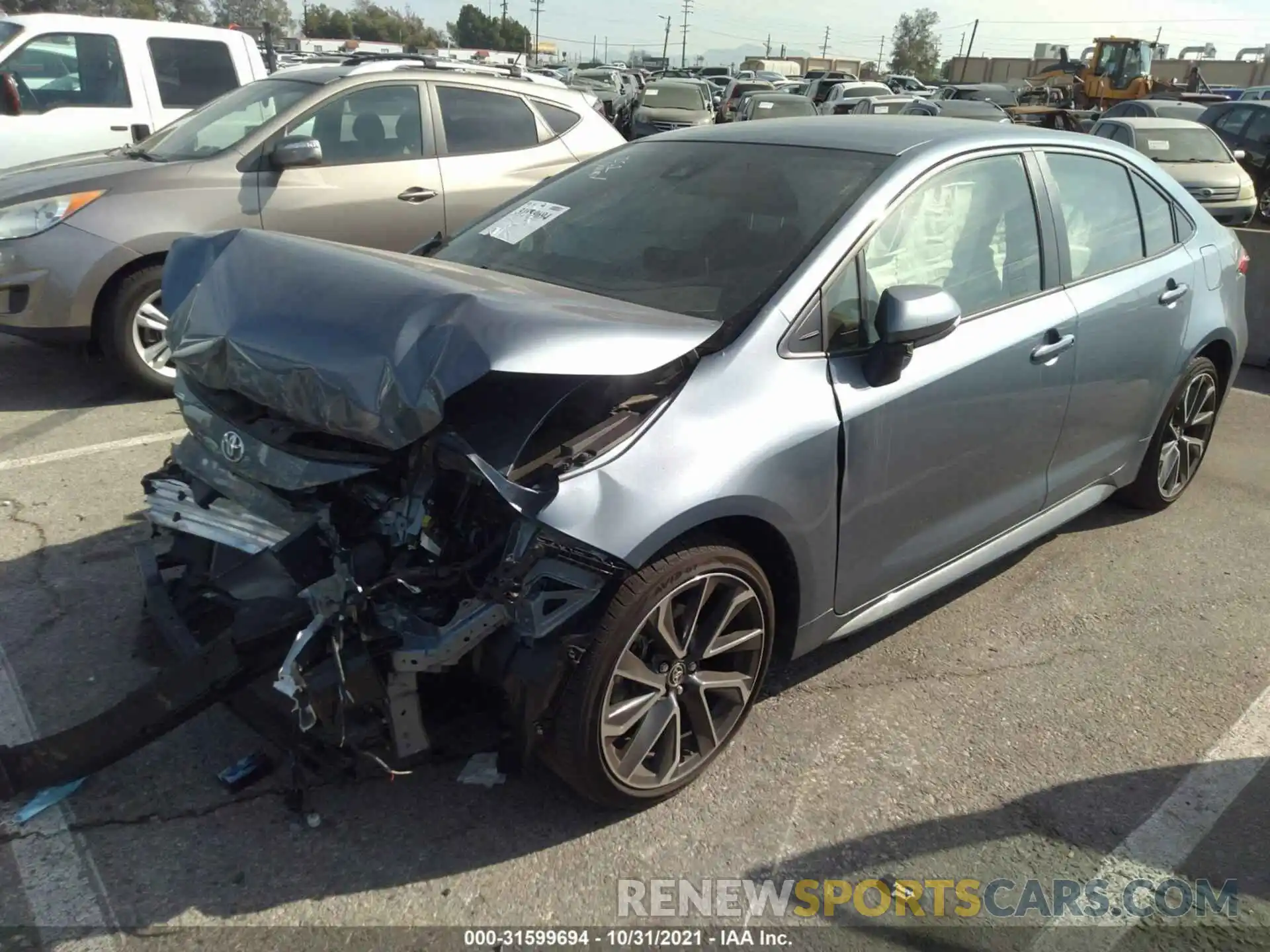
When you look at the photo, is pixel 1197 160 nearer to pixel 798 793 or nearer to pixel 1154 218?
pixel 1154 218

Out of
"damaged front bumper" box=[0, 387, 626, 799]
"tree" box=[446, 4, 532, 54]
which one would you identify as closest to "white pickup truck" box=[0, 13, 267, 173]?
"damaged front bumper" box=[0, 387, 626, 799]

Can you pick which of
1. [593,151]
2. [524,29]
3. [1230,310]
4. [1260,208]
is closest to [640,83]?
[1260,208]

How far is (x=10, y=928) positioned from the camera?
2215 millimetres

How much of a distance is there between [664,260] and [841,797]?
1.70 metres

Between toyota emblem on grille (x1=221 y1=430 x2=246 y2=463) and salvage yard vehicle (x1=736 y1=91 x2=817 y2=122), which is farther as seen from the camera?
salvage yard vehicle (x1=736 y1=91 x2=817 y2=122)

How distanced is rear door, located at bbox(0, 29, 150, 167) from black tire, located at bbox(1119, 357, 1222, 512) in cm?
815

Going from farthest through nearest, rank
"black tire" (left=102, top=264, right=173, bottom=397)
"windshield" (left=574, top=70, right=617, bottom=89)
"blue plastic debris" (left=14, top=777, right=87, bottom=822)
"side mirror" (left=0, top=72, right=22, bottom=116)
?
1. "windshield" (left=574, top=70, right=617, bottom=89)
2. "side mirror" (left=0, top=72, right=22, bottom=116)
3. "black tire" (left=102, top=264, right=173, bottom=397)
4. "blue plastic debris" (left=14, top=777, right=87, bottom=822)

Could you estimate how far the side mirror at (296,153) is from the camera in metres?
5.70

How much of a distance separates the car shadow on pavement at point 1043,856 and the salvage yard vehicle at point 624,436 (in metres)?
0.52

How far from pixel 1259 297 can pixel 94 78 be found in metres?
9.71

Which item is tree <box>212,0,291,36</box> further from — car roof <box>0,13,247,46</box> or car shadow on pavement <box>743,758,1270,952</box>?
car shadow on pavement <box>743,758,1270,952</box>

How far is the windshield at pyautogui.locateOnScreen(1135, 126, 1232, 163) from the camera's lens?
13.0 meters

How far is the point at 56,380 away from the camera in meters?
5.93

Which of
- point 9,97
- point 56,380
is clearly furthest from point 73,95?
point 56,380
